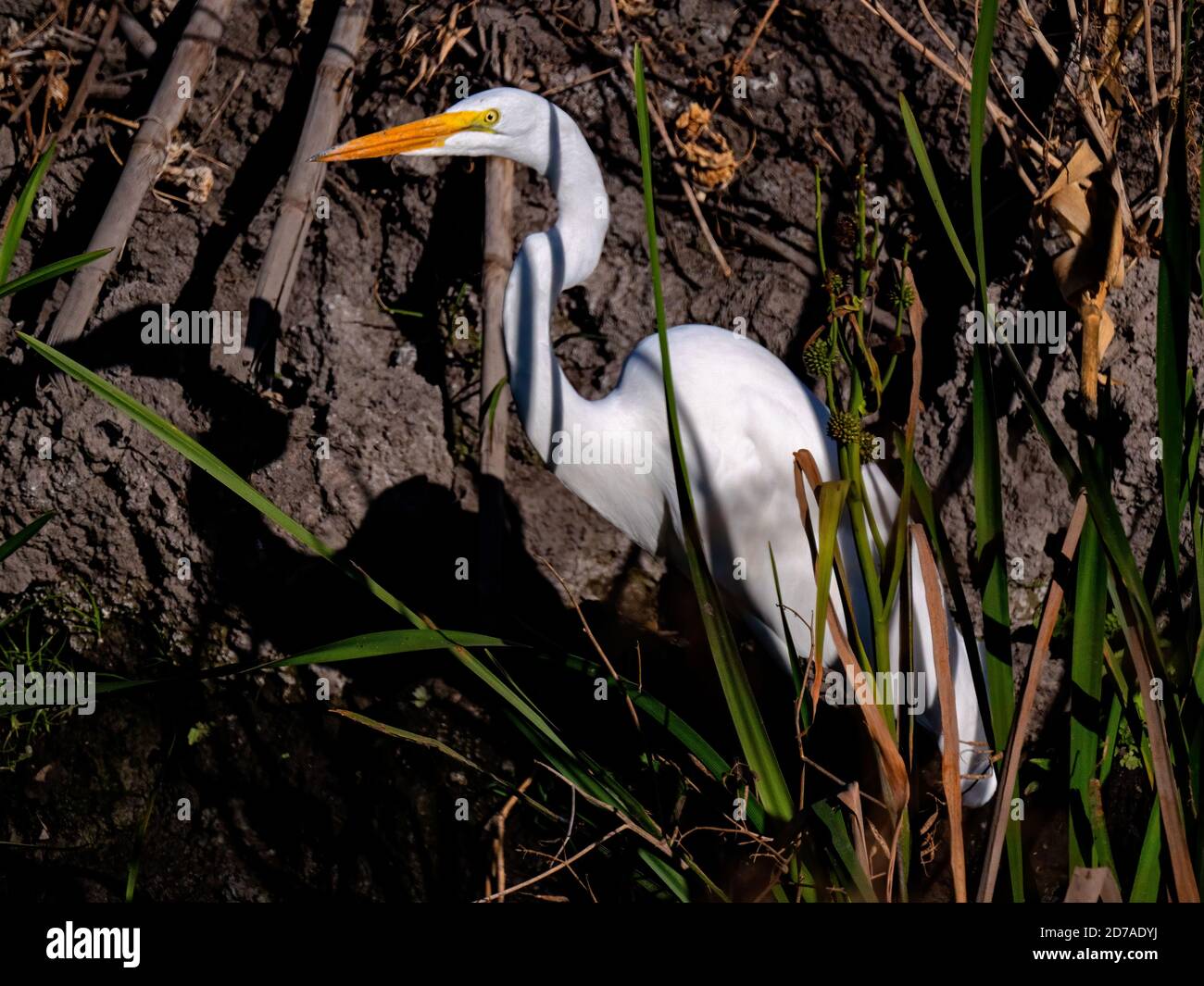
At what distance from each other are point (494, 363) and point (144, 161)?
0.90 meters

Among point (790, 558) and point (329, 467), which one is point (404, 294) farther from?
point (790, 558)

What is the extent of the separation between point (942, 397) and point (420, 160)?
1.28m

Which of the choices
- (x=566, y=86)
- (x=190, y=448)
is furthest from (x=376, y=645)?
(x=566, y=86)

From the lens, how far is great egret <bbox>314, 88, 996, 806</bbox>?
1656 mm

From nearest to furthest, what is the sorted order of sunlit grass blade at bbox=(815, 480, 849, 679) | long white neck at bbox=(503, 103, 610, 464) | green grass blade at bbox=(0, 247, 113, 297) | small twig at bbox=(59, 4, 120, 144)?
1. sunlit grass blade at bbox=(815, 480, 849, 679)
2. green grass blade at bbox=(0, 247, 113, 297)
3. long white neck at bbox=(503, 103, 610, 464)
4. small twig at bbox=(59, 4, 120, 144)

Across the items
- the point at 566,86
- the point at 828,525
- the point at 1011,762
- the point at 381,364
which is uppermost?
the point at 566,86

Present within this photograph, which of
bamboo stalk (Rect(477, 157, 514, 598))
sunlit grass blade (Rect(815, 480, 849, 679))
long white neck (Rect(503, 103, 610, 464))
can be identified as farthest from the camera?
bamboo stalk (Rect(477, 157, 514, 598))

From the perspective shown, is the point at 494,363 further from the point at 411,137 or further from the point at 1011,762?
the point at 1011,762

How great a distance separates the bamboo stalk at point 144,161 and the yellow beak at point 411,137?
769 millimetres

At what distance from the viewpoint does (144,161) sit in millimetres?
2195

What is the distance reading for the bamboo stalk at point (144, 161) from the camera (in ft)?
7.09

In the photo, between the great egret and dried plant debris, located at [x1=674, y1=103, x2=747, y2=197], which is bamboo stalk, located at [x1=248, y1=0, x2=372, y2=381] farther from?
dried plant debris, located at [x1=674, y1=103, x2=747, y2=197]

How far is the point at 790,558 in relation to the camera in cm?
178

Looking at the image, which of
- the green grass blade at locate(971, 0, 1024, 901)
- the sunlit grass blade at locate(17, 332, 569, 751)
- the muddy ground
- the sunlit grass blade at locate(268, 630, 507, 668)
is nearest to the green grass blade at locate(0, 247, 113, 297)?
the sunlit grass blade at locate(17, 332, 569, 751)
